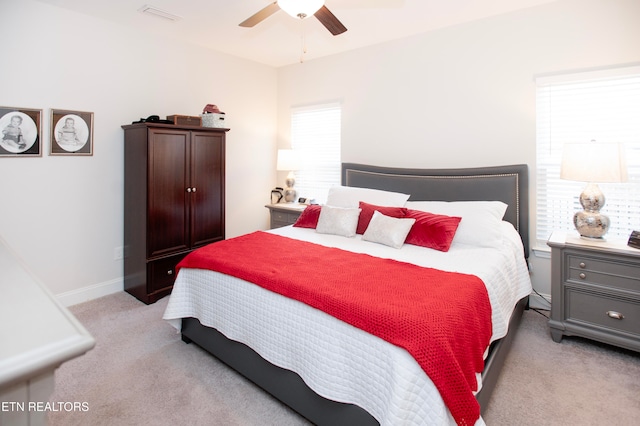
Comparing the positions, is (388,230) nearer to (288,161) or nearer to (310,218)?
(310,218)

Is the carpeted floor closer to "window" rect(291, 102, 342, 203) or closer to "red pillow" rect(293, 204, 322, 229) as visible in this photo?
"red pillow" rect(293, 204, 322, 229)

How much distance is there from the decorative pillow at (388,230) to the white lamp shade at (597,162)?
120 centimetres

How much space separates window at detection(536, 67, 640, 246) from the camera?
8.97ft

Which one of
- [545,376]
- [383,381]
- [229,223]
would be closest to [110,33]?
→ [229,223]

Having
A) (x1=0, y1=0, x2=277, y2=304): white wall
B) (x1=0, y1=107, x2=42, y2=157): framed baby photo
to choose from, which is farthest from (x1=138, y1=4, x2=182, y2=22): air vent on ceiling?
(x1=0, y1=107, x2=42, y2=157): framed baby photo

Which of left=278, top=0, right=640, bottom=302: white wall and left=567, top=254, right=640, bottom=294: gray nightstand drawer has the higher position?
left=278, top=0, right=640, bottom=302: white wall

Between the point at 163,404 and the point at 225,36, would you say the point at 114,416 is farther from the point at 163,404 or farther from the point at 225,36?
→ the point at 225,36

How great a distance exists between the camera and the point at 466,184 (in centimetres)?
335

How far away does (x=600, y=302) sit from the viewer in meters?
2.53

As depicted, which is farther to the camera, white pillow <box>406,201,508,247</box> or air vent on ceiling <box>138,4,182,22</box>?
air vent on ceiling <box>138,4,182,22</box>

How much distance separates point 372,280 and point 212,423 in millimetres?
1117

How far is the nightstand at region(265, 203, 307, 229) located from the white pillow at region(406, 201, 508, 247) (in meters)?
1.66

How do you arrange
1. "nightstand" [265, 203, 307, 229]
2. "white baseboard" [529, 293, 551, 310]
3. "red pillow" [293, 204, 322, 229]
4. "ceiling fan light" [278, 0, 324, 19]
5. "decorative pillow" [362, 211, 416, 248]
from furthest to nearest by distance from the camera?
"nightstand" [265, 203, 307, 229] → "red pillow" [293, 204, 322, 229] → "white baseboard" [529, 293, 551, 310] → "decorative pillow" [362, 211, 416, 248] → "ceiling fan light" [278, 0, 324, 19]

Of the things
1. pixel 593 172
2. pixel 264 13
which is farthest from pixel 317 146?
pixel 593 172
